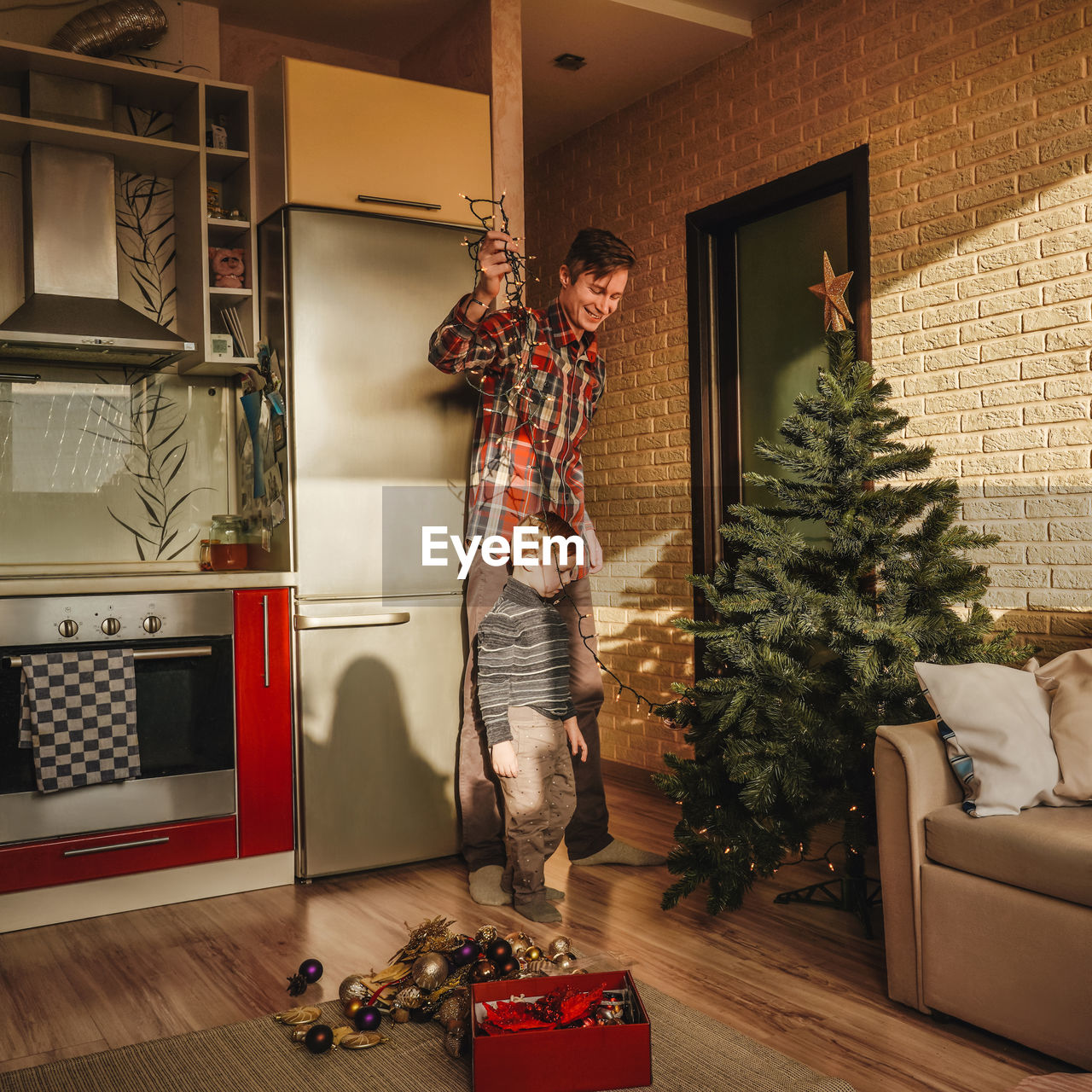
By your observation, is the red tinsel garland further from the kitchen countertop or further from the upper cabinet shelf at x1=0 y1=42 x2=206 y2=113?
the upper cabinet shelf at x1=0 y1=42 x2=206 y2=113

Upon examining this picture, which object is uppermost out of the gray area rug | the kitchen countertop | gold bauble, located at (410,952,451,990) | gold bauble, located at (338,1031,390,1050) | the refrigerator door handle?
the kitchen countertop

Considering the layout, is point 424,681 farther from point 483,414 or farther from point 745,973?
point 745,973

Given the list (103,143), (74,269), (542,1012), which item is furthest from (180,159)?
(542,1012)

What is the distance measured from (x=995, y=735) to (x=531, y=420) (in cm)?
153

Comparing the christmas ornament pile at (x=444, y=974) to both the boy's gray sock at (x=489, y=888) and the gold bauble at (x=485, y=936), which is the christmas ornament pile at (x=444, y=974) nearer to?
the gold bauble at (x=485, y=936)

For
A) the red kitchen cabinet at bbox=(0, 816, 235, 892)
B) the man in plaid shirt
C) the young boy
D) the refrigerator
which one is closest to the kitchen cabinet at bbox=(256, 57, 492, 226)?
the refrigerator

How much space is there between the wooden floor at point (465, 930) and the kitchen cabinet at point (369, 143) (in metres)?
2.02

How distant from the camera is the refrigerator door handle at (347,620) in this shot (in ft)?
9.91

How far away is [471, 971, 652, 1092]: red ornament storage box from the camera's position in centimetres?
174

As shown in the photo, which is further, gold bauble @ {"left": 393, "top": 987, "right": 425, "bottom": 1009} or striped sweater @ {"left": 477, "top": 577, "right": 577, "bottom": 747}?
striped sweater @ {"left": 477, "top": 577, "right": 577, "bottom": 747}

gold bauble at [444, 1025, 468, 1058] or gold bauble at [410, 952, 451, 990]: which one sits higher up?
gold bauble at [410, 952, 451, 990]

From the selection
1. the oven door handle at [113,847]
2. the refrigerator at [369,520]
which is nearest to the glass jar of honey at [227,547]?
the refrigerator at [369,520]

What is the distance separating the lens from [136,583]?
2824 mm

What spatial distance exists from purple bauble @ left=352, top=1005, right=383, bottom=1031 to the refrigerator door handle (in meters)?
1.25
